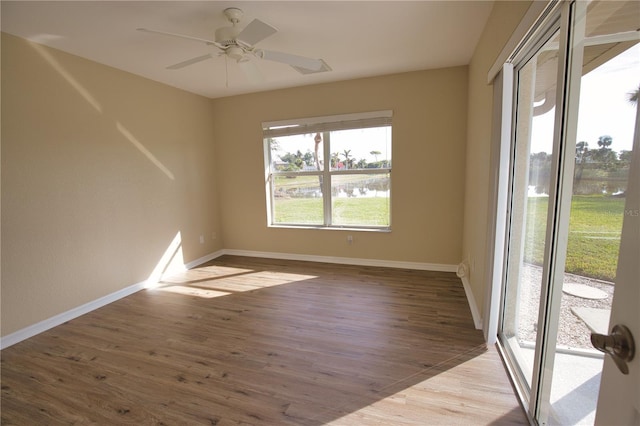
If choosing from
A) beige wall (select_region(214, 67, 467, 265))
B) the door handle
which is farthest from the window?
the door handle

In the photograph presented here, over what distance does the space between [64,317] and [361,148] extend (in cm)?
378

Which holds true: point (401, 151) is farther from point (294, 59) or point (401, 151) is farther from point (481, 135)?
point (294, 59)

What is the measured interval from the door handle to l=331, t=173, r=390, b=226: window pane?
3.42 metres

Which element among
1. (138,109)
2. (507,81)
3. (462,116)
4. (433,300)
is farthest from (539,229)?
(138,109)

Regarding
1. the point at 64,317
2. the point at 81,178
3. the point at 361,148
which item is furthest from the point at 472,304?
the point at 81,178

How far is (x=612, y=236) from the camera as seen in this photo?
3.09ft

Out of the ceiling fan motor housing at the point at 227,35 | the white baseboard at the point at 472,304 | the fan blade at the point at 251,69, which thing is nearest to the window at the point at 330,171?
the white baseboard at the point at 472,304

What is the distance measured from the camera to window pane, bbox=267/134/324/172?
4230mm

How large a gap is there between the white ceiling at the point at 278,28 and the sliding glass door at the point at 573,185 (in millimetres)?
995

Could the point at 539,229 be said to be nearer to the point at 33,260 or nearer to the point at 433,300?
the point at 433,300

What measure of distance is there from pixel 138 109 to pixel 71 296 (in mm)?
2160

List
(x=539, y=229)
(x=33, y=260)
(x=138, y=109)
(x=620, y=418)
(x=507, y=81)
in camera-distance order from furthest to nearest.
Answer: (x=138, y=109) < (x=33, y=260) < (x=507, y=81) < (x=539, y=229) < (x=620, y=418)

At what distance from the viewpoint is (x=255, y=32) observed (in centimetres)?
188

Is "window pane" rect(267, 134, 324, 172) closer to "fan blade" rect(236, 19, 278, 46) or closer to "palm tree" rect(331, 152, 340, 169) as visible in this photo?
"palm tree" rect(331, 152, 340, 169)
